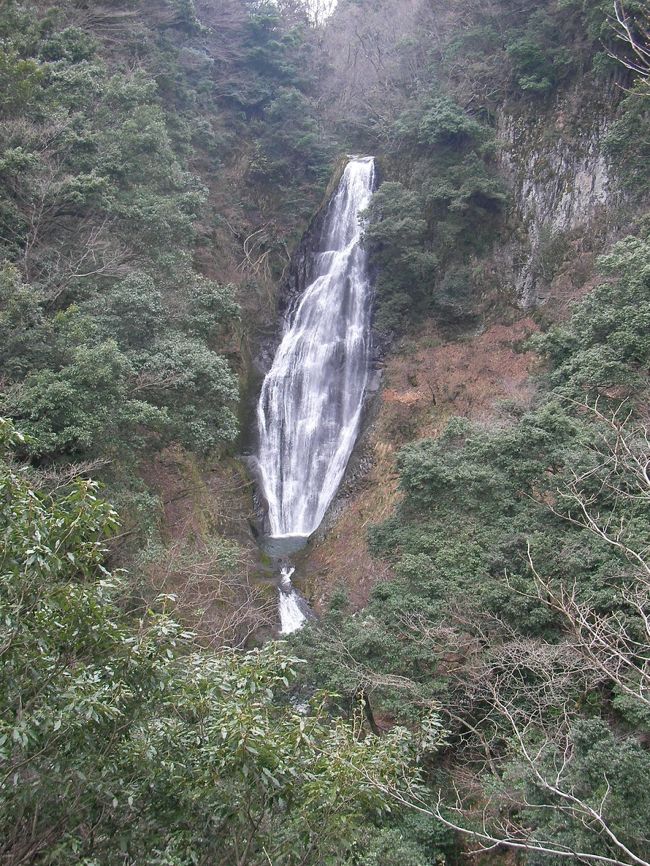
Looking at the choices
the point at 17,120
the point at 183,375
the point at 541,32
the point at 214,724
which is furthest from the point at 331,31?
the point at 214,724

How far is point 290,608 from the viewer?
15805 mm

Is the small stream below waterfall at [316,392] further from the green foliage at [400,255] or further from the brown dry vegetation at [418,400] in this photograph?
the brown dry vegetation at [418,400]

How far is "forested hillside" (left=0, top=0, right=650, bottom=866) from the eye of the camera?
3865 mm

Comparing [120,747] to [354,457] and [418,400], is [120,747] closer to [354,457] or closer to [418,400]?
[354,457]

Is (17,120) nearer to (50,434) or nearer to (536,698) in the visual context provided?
(50,434)

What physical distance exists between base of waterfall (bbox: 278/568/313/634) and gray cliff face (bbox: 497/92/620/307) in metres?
12.4

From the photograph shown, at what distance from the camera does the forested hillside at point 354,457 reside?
152 inches

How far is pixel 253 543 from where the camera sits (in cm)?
1814

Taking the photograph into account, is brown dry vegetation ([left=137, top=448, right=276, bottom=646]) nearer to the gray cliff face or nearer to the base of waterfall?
the base of waterfall

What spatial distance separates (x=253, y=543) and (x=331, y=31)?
29.4 m

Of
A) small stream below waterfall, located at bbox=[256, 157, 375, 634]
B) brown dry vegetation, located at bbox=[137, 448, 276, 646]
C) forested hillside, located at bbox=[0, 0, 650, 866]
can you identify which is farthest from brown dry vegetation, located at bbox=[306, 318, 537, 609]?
brown dry vegetation, located at bbox=[137, 448, 276, 646]

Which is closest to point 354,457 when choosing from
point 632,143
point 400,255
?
point 400,255

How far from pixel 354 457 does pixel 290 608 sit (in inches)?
242

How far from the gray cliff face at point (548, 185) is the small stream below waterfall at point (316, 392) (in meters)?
5.92
